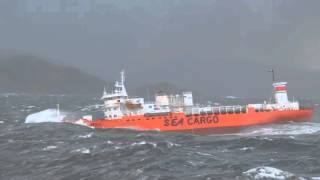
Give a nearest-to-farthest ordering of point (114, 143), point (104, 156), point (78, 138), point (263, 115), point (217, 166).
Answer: point (217, 166) → point (104, 156) → point (114, 143) → point (78, 138) → point (263, 115)

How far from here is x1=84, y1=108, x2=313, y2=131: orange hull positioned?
80062 mm

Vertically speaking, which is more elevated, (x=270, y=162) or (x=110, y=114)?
(x=110, y=114)

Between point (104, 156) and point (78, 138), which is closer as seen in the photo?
point (104, 156)

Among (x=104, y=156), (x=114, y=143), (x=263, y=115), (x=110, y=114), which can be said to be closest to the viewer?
(x=104, y=156)

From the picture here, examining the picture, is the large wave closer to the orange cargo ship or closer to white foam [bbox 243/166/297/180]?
the orange cargo ship

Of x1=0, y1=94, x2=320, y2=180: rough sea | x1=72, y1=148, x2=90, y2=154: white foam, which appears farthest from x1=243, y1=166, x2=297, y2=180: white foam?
x1=72, y1=148, x2=90, y2=154: white foam

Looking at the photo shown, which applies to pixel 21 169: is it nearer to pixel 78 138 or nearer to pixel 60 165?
pixel 60 165

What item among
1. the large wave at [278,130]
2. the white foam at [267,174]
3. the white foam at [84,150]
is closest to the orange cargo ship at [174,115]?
the large wave at [278,130]

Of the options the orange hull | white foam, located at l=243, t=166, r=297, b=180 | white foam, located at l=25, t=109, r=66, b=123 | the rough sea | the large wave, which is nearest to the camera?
white foam, located at l=243, t=166, r=297, b=180

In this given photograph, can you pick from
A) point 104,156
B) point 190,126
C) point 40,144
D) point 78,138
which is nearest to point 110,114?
point 190,126

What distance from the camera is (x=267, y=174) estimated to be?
35625mm

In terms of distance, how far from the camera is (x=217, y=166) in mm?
39438

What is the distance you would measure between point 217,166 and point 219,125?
4655 centimetres

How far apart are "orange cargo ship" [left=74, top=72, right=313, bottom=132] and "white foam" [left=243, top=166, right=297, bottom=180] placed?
43.9 m
